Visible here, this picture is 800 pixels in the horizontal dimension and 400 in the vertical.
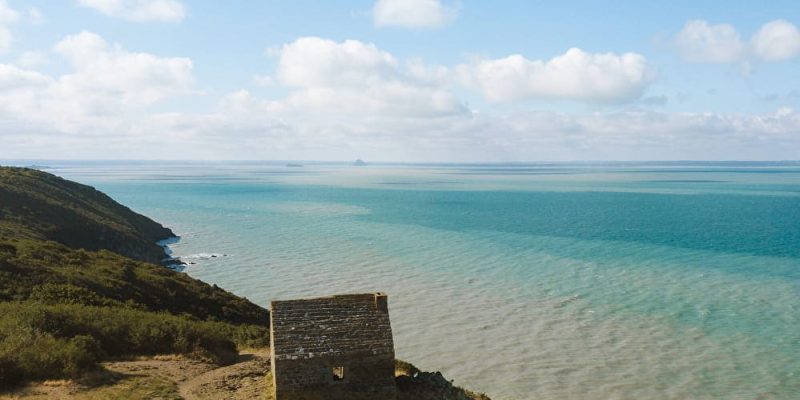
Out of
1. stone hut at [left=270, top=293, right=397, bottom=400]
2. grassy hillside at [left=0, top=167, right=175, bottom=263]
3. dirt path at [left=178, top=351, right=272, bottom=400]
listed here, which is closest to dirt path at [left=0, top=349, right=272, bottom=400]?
dirt path at [left=178, top=351, right=272, bottom=400]

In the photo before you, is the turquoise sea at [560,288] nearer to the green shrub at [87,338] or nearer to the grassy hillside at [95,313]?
the grassy hillside at [95,313]

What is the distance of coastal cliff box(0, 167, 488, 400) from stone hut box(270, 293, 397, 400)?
1.69 meters

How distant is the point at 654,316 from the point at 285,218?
85330mm

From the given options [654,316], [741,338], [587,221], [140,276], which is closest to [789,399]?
[741,338]

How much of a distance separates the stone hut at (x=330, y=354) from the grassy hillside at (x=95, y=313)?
24.3 feet

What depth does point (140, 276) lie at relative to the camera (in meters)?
42.4

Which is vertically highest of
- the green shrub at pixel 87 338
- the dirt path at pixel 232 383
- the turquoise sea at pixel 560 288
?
the green shrub at pixel 87 338

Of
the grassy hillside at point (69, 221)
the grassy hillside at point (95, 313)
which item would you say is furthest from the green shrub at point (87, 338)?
the grassy hillside at point (69, 221)

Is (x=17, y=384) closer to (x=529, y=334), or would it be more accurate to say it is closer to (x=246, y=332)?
(x=246, y=332)


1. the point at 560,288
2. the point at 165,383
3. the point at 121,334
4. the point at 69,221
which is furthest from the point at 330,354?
the point at 69,221

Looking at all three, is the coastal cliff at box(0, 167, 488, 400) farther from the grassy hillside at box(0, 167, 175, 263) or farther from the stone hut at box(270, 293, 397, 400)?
the grassy hillside at box(0, 167, 175, 263)

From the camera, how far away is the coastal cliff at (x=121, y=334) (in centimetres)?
2331

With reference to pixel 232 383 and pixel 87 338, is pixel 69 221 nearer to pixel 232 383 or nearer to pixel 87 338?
pixel 87 338

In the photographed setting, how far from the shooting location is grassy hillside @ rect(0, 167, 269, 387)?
79.4 ft
